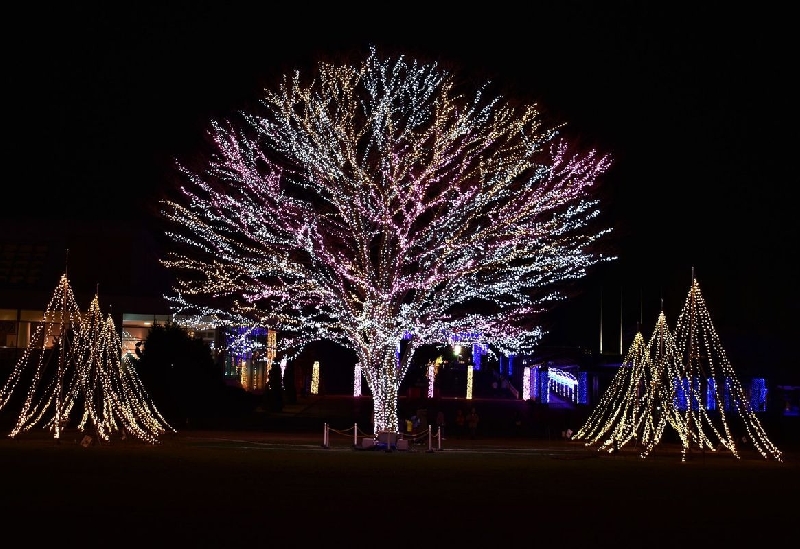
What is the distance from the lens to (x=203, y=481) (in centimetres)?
1948

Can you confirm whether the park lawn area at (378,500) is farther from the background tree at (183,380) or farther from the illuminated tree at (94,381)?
the background tree at (183,380)

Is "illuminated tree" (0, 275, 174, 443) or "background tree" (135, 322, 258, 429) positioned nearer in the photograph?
"illuminated tree" (0, 275, 174, 443)

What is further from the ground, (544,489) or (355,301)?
(355,301)

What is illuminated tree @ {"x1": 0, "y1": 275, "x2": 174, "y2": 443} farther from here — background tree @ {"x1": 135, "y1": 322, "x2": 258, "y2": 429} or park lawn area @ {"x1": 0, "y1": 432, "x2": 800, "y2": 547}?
park lawn area @ {"x1": 0, "y1": 432, "x2": 800, "y2": 547}

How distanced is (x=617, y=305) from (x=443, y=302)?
148 ft

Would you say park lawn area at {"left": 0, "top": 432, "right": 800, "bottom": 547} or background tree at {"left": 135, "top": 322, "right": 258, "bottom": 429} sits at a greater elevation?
background tree at {"left": 135, "top": 322, "right": 258, "bottom": 429}

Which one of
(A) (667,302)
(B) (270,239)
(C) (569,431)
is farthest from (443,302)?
(A) (667,302)

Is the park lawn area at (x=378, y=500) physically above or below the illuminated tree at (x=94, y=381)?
below

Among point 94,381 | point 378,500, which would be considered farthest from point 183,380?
point 378,500

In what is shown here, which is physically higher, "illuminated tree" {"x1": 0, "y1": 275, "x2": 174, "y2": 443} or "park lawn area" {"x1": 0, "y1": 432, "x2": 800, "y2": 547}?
"illuminated tree" {"x1": 0, "y1": 275, "x2": 174, "y2": 443}

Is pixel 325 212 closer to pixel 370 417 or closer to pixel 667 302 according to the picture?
pixel 370 417

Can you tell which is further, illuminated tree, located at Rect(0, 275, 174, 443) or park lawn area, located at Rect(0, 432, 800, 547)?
illuminated tree, located at Rect(0, 275, 174, 443)

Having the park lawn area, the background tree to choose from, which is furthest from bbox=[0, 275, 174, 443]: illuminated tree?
the park lawn area

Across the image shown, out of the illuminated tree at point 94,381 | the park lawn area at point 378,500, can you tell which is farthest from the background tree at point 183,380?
the park lawn area at point 378,500
